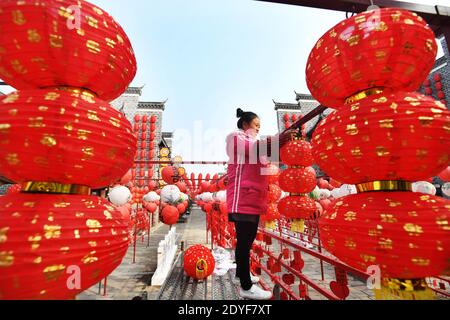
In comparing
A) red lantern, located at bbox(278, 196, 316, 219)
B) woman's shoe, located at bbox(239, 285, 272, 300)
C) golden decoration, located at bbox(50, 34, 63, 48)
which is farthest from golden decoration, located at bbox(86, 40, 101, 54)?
red lantern, located at bbox(278, 196, 316, 219)

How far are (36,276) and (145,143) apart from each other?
580 inches

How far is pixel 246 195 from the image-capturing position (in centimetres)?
184

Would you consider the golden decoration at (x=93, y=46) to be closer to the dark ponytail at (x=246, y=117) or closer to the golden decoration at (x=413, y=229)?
the dark ponytail at (x=246, y=117)

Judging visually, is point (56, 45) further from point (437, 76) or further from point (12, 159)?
point (437, 76)

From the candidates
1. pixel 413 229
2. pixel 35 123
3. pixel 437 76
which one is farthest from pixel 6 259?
pixel 437 76

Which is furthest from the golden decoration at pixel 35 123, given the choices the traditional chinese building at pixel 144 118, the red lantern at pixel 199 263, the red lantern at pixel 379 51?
the traditional chinese building at pixel 144 118

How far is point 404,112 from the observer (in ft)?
3.14

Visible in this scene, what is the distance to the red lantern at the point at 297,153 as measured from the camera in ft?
10.2

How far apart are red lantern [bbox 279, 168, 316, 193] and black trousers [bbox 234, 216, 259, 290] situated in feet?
5.16

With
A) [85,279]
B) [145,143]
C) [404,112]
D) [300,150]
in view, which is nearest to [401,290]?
[404,112]

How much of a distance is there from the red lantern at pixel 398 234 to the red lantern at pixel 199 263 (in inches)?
175

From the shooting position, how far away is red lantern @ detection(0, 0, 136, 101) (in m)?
0.90

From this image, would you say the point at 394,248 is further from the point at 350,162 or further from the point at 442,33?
the point at 442,33

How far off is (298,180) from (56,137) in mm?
2981
